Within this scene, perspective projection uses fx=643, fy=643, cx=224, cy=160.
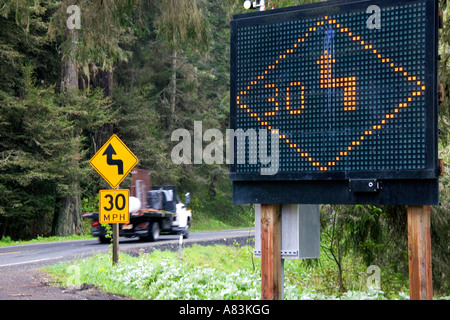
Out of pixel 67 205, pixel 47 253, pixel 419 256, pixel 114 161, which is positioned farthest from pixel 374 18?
pixel 67 205

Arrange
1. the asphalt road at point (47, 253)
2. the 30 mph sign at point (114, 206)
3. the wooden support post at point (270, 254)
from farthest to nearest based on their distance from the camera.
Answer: the asphalt road at point (47, 253) → the 30 mph sign at point (114, 206) → the wooden support post at point (270, 254)

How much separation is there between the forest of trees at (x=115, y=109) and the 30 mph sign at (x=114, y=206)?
7.83 feet

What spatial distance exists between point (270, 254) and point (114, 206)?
17.5ft

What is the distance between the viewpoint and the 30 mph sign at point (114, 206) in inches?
451

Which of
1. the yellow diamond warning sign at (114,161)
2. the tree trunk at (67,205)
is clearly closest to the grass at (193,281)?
the yellow diamond warning sign at (114,161)

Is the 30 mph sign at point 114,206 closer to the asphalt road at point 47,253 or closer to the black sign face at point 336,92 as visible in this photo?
the asphalt road at point 47,253

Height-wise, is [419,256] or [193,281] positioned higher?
[419,256]

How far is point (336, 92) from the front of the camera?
627 centimetres

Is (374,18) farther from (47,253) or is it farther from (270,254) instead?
(47,253)

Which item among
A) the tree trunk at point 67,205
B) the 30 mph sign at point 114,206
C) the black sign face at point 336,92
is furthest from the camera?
the tree trunk at point 67,205

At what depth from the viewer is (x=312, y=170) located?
6.32 meters

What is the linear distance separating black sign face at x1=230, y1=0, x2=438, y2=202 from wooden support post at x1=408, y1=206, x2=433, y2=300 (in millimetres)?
482
